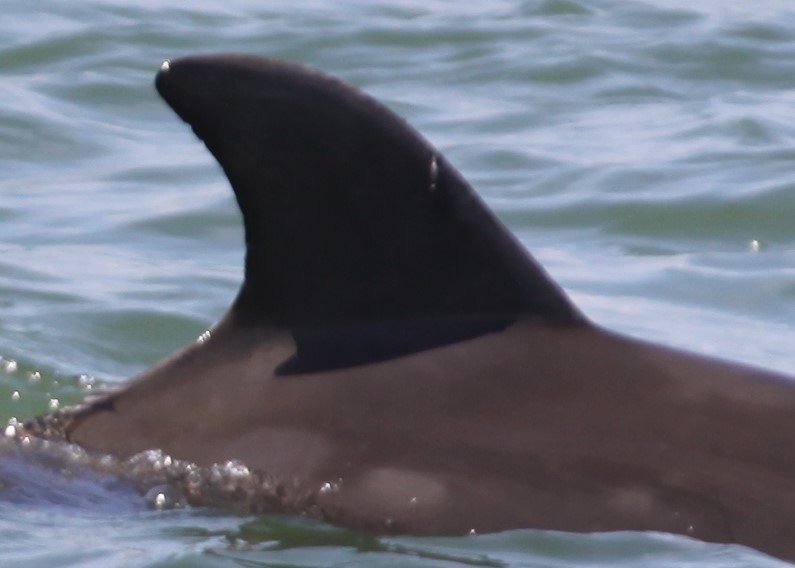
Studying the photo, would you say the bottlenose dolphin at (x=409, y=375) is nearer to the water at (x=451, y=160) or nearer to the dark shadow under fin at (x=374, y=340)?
the dark shadow under fin at (x=374, y=340)

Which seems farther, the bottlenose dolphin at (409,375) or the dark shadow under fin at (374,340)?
the dark shadow under fin at (374,340)

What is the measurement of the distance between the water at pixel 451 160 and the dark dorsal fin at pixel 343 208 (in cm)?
59

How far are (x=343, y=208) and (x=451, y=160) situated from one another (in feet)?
20.5

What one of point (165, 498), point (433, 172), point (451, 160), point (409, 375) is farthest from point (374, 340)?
point (451, 160)

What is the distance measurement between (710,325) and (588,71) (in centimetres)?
540

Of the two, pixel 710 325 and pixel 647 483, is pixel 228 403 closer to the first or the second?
pixel 647 483

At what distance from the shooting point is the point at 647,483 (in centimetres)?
414

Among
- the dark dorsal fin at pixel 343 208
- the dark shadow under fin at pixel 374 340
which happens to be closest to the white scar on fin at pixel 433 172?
Result: the dark dorsal fin at pixel 343 208

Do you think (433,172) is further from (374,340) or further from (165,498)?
(165,498)

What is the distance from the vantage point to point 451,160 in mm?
10625

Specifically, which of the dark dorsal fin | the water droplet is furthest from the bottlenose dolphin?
the water droplet

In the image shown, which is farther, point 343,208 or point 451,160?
point 451,160

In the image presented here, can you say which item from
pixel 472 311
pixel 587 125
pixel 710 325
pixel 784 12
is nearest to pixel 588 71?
pixel 587 125

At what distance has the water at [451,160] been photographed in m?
4.49
